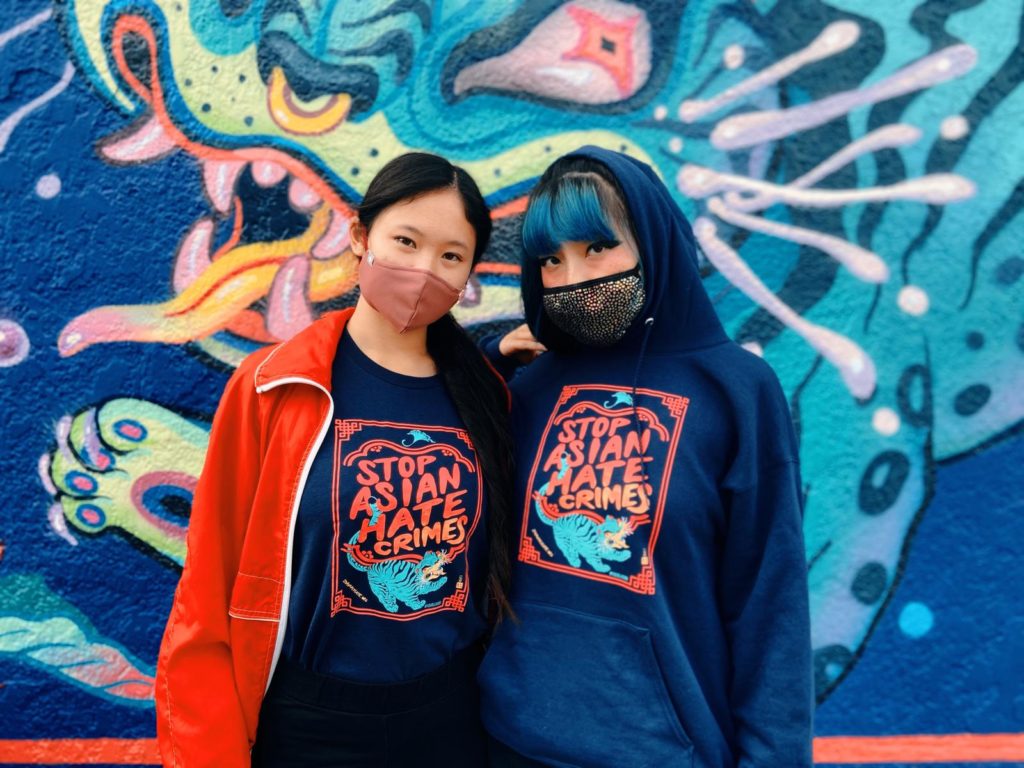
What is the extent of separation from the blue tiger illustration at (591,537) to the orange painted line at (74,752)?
69.6 inches

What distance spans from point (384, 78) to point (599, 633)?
6.11ft

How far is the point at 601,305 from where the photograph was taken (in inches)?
60.2

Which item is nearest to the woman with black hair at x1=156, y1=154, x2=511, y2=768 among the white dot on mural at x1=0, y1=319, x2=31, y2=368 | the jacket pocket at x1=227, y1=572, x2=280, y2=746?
the jacket pocket at x1=227, y1=572, x2=280, y2=746

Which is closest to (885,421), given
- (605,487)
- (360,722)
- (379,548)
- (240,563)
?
(605,487)

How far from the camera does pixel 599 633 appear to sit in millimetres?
1452

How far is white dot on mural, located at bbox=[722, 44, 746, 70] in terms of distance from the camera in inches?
93.2

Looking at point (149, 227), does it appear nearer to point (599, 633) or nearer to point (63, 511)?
point (63, 511)

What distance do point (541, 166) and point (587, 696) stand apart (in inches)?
64.8

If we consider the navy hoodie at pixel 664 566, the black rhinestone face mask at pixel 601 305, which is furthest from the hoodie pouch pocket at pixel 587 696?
the black rhinestone face mask at pixel 601 305

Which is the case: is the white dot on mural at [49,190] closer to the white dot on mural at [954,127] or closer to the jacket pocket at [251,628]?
the jacket pocket at [251,628]

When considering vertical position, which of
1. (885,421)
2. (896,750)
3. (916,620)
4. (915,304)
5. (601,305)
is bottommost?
(896,750)

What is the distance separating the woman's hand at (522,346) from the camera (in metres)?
1.94

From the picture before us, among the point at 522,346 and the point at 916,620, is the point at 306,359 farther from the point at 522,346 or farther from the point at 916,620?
the point at 916,620

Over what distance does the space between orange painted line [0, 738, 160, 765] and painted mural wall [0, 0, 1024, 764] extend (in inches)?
0.5
